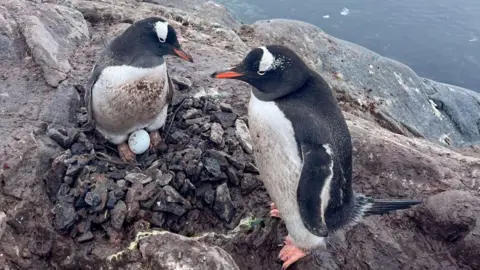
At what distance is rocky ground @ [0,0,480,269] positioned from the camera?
2689mm

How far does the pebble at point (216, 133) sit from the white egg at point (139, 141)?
38 centimetres

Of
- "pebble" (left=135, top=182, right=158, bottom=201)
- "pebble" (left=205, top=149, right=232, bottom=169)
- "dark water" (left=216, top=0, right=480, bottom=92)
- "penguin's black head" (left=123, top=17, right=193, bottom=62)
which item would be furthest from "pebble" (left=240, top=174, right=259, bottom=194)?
"dark water" (left=216, top=0, right=480, bottom=92)

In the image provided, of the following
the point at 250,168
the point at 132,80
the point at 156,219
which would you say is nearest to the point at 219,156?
the point at 250,168

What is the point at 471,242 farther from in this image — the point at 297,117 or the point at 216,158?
the point at 216,158

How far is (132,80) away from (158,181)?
0.60 m

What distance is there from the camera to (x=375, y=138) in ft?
11.7

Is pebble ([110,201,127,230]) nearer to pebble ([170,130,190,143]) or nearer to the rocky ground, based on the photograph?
the rocky ground

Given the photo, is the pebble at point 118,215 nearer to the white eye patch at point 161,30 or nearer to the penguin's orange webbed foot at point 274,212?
the penguin's orange webbed foot at point 274,212

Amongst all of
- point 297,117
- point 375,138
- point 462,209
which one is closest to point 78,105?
point 297,117

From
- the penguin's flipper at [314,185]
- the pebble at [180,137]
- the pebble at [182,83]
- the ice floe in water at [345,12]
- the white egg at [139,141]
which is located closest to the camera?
the penguin's flipper at [314,185]

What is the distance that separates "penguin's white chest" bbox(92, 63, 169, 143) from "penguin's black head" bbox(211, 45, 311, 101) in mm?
545

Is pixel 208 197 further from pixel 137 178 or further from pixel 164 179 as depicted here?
pixel 137 178

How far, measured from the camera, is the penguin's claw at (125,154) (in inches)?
125

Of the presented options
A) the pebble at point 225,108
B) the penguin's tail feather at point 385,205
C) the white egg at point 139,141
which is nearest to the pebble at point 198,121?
the pebble at point 225,108
